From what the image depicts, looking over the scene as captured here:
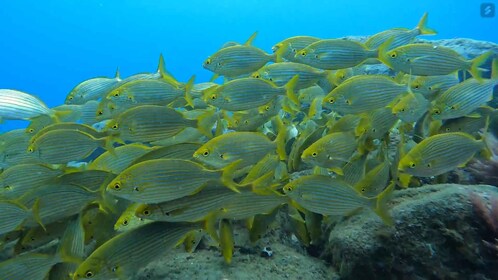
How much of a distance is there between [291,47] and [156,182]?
10.6 ft

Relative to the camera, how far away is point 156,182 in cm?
260

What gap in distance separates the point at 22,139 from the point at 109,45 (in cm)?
13701

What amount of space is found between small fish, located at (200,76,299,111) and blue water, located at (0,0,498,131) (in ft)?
325

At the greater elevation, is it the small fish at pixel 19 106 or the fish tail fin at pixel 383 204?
the small fish at pixel 19 106

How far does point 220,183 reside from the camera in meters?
2.78

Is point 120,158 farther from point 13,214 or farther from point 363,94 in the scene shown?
point 363,94

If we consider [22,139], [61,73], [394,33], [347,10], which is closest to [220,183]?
[22,139]

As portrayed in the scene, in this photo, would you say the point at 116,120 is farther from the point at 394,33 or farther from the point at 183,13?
the point at 183,13

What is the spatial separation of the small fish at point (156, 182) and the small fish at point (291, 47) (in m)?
2.83

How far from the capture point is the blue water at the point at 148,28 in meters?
111

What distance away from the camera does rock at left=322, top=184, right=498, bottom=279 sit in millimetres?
3293

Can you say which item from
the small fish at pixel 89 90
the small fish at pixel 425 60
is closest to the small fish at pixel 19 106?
the small fish at pixel 89 90

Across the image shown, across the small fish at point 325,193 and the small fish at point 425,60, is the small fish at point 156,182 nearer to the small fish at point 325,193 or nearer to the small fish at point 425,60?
the small fish at point 325,193

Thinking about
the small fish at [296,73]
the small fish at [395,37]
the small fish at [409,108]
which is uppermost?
the small fish at [395,37]
